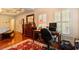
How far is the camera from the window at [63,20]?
291 centimetres

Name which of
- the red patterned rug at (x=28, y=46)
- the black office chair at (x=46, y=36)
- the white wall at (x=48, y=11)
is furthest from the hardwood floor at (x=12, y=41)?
the white wall at (x=48, y=11)

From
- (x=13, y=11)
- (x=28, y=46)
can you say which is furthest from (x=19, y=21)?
(x=28, y=46)

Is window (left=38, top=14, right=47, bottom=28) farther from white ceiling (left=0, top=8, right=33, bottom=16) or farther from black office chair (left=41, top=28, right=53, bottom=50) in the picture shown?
white ceiling (left=0, top=8, right=33, bottom=16)

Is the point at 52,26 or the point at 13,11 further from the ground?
the point at 13,11

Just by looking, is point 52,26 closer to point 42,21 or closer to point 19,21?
point 42,21

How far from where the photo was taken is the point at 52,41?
116 inches

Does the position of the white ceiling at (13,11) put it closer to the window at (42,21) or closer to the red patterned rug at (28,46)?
the window at (42,21)

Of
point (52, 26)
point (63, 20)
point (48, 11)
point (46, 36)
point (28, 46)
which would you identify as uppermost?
point (48, 11)

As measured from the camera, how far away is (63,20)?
2914 millimetres
